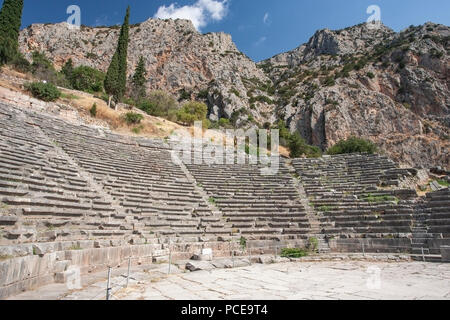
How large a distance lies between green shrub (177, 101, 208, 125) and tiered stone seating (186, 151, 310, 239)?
539 inches

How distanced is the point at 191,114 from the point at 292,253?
79.7 feet

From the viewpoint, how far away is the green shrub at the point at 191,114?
31406mm

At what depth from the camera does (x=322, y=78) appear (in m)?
54.7

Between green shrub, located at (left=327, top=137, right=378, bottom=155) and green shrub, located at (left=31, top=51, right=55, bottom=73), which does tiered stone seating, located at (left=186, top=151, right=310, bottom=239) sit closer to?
green shrub, located at (left=327, top=137, right=378, bottom=155)

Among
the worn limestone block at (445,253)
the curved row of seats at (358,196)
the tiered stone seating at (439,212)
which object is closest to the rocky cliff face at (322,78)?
the curved row of seats at (358,196)

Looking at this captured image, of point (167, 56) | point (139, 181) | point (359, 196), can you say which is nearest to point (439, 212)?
point (359, 196)

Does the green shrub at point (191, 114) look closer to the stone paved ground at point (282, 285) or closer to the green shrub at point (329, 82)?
the stone paved ground at point (282, 285)

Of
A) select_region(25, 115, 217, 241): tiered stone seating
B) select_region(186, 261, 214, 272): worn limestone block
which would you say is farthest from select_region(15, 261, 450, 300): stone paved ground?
select_region(25, 115, 217, 241): tiered stone seating

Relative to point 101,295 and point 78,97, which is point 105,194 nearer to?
point 101,295

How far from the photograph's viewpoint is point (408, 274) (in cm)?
722

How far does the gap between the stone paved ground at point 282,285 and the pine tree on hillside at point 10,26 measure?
2688cm

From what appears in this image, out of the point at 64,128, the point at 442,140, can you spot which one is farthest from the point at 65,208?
the point at 442,140

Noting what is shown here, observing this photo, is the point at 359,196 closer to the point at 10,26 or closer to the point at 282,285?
the point at 282,285

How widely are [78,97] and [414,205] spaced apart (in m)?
25.8
